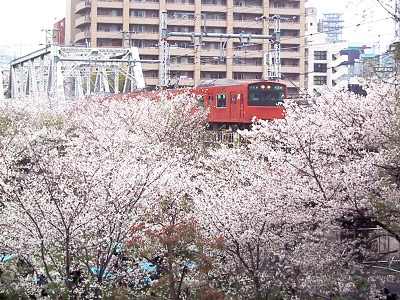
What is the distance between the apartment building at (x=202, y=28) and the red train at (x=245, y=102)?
91.7 feet

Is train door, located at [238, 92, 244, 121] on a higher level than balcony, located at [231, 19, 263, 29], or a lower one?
lower

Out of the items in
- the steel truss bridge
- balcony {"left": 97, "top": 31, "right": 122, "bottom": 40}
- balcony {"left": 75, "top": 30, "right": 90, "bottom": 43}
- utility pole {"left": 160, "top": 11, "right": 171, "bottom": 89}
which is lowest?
utility pole {"left": 160, "top": 11, "right": 171, "bottom": 89}

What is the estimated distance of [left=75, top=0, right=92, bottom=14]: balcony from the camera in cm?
5294

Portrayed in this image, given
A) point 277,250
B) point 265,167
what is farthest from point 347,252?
point 265,167

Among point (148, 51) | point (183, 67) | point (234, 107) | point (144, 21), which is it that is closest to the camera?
point (234, 107)

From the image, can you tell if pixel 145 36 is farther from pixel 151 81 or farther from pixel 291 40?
pixel 291 40

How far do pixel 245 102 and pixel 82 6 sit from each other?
115 feet

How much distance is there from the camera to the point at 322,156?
1164cm

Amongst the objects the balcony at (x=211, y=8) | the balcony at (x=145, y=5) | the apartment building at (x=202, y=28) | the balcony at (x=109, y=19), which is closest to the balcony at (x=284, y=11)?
the apartment building at (x=202, y=28)

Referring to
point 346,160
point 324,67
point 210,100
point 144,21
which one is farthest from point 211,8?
point 346,160

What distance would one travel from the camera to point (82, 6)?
5381 centimetres

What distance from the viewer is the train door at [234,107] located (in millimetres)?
A: 22703

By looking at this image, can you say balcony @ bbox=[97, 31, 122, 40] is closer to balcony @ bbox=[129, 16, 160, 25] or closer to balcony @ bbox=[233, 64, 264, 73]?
balcony @ bbox=[129, 16, 160, 25]

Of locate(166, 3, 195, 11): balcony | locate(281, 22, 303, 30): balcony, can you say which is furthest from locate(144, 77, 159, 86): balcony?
locate(281, 22, 303, 30): balcony
